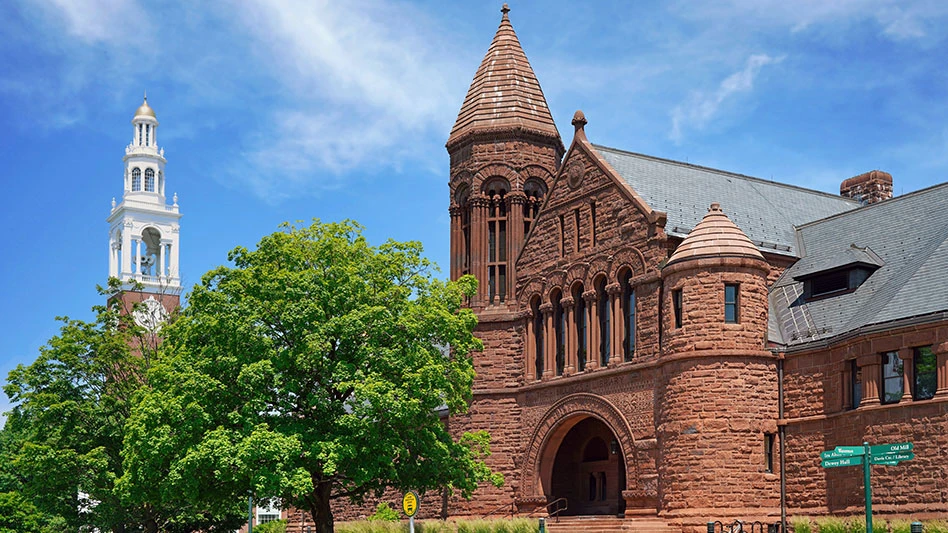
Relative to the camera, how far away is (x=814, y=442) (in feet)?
118

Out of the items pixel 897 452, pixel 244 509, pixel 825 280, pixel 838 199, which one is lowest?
pixel 244 509

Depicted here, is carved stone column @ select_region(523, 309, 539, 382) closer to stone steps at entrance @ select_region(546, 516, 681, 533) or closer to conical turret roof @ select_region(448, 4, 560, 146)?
stone steps at entrance @ select_region(546, 516, 681, 533)

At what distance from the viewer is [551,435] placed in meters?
44.0

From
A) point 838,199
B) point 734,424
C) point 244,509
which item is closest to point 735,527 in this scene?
point 734,424

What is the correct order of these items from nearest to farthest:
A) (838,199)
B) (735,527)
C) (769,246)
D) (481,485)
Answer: (735,527) < (769,246) < (481,485) < (838,199)

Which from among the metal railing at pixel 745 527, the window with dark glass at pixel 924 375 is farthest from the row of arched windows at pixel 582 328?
the window with dark glass at pixel 924 375

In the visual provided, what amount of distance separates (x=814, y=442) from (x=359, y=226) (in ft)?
50.6

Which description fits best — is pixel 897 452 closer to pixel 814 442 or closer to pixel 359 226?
pixel 814 442

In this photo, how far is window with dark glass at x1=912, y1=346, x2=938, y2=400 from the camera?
32531 mm

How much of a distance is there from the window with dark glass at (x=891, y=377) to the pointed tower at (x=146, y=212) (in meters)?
86.8

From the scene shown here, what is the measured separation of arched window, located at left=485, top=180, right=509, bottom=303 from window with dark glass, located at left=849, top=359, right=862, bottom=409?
16.5 m

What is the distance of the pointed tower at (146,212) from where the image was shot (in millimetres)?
113875

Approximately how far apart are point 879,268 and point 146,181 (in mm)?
90632

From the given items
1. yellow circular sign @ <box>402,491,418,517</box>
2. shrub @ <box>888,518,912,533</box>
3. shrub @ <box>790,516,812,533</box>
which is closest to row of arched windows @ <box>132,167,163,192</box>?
shrub @ <box>790,516,812,533</box>
